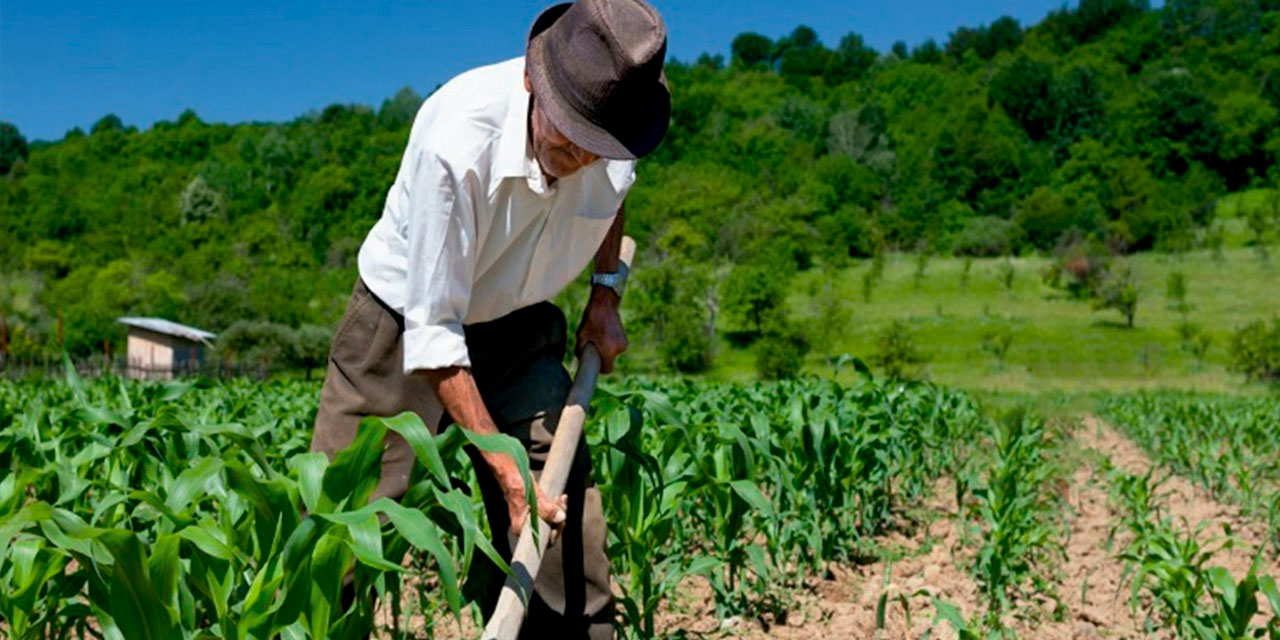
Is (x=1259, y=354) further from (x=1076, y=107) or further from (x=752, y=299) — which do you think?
(x=1076, y=107)

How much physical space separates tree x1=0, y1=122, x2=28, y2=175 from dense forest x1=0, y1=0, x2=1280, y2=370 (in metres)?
0.32

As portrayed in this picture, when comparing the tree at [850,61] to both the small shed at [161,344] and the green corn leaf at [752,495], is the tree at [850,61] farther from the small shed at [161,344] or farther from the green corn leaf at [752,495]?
the green corn leaf at [752,495]

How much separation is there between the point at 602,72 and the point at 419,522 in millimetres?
989

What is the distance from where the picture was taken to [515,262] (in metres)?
2.81

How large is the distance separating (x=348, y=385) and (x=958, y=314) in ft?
142

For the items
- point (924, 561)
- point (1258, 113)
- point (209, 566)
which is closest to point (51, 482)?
point (209, 566)

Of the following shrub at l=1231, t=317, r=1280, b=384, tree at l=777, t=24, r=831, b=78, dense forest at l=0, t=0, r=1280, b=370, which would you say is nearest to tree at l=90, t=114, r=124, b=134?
dense forest at l=0, t=0, r=1280, b=370

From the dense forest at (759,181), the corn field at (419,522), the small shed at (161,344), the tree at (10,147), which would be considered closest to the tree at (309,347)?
the dense forest at (759,181)

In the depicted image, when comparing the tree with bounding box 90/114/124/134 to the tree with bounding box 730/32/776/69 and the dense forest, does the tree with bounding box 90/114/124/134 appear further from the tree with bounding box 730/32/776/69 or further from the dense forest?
the tree with bounding box 730/32/776/69

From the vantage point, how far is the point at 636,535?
3.51 metres

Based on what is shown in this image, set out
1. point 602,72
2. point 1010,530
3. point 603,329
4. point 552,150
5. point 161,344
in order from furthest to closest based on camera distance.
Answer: point 161,344 < point 1010,530 < point 603,329 < point 552,150 < point 602,72

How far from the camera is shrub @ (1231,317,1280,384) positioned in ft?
102

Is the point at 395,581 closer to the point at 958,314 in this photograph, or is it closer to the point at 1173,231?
the point at 958,314

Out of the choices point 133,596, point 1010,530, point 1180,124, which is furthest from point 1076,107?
point 133,596
